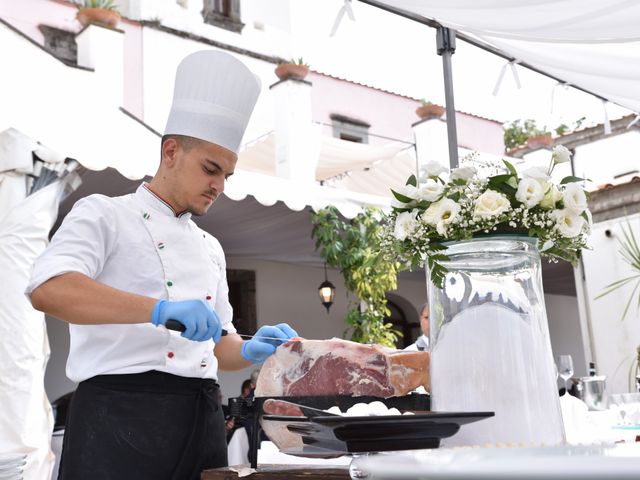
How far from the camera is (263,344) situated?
202 cm

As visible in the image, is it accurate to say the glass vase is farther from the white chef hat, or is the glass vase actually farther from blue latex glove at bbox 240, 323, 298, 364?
the white chef hat

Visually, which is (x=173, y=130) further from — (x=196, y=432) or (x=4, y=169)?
(x=4, y=169)

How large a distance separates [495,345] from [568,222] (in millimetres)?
347

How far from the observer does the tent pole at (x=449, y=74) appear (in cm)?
370

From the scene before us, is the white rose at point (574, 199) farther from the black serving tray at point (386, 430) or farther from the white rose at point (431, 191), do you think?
the black serving tray at point (386, 430)

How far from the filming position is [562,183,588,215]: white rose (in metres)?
1.67

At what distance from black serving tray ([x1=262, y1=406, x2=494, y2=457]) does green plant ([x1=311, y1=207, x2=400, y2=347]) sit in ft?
19.7

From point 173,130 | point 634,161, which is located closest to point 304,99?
point 634,161

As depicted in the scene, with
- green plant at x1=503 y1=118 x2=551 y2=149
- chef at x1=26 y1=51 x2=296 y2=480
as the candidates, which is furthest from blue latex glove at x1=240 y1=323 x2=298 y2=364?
green plant at x1=503 y1=118 x2=551 y2=149

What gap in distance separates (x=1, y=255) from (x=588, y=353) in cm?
762

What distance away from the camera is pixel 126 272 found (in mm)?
1965

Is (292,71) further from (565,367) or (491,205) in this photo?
(491,205)

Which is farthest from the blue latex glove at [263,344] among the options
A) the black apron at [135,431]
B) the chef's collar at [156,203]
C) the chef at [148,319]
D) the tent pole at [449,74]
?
the tent pole at [449,74]

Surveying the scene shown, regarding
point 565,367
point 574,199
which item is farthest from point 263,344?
point 565,367
